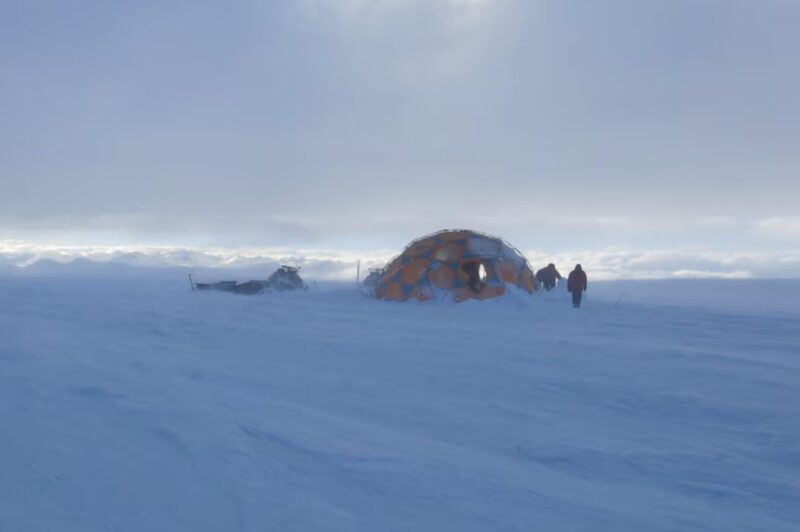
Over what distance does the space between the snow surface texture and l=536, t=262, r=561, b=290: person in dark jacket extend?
11.6 m

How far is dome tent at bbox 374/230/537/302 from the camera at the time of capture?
23266 millimetres

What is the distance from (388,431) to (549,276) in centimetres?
1905

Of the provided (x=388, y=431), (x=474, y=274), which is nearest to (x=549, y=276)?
(x=474, y=274)

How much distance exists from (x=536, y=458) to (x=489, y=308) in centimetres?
1367

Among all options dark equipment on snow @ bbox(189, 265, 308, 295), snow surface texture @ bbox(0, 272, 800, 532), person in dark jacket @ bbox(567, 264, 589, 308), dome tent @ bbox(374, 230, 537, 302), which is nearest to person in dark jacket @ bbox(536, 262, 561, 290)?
dome tent @ bbox(374, 230, 537, 302)

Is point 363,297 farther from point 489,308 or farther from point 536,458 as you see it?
point 536,458

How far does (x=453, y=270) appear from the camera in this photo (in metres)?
23.6

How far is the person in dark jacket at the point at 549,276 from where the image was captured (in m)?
26.5

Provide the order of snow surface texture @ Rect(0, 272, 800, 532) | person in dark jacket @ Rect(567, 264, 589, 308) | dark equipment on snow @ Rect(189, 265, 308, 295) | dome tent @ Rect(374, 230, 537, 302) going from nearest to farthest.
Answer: snow surface texture @ Rect(0, 272, 800, 532), person in dark jacket @ Rect(567, 264, 589, 308), dome tent @ Rect(374, 230, 537, 302), dark equipment on snow @ Rect(189, 265, 308, 295)

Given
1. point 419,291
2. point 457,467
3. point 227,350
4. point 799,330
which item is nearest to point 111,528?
point 457,467

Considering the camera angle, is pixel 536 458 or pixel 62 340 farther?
pixel 62 340

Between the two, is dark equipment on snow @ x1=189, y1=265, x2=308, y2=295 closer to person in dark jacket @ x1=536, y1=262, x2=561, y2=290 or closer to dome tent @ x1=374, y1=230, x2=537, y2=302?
dome tent @ x1=374, y1=230, x2=537, y2=302

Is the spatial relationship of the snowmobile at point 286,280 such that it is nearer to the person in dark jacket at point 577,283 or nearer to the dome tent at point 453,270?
the dome tent at point 453,270

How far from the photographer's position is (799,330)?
1708cm
